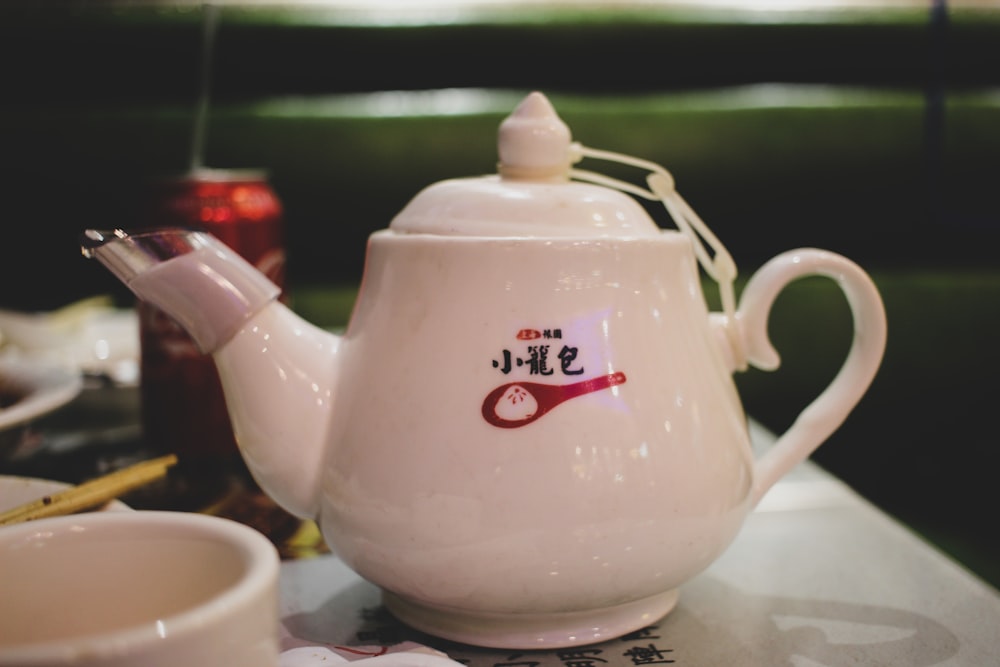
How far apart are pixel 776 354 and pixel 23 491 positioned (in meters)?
0.40

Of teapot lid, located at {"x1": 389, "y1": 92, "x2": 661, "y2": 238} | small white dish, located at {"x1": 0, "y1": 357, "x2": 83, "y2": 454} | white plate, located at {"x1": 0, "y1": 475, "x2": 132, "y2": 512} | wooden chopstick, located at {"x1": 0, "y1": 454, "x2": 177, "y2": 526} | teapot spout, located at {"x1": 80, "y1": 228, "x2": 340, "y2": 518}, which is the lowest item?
small white dish, located at {"x1": 0, "y1": 357, "x2": 83, "y2": 454}

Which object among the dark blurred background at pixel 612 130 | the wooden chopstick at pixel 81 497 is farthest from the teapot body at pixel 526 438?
the dark blurred background at pixel 612 130

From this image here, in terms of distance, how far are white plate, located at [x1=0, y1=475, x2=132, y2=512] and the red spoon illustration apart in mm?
211

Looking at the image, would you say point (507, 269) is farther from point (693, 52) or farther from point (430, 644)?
point (693, 52)

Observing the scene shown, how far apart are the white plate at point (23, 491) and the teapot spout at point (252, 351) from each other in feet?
0.31

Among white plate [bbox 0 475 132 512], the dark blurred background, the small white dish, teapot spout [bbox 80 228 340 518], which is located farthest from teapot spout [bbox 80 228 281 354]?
the dark blurred background

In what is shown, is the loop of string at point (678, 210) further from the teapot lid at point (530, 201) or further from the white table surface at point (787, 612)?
the white table surface at point (787, 612)

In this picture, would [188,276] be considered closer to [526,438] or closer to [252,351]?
[252,351]

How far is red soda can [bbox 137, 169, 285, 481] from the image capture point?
0.70m

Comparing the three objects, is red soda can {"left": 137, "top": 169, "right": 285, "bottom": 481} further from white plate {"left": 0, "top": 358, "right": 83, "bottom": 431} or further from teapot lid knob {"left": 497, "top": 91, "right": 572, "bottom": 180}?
teapot lid knob {"left": 497, "top": 91, "right": 572, "bottom": 180}

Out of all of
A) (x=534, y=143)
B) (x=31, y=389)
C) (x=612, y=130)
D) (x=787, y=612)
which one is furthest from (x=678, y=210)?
(x=612, y=130)

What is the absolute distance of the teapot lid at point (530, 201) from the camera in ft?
1.42

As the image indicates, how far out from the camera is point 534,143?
0.47 m

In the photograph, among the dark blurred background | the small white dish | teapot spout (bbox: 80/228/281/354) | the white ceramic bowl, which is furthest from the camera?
the dark blurred background
